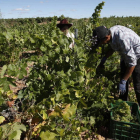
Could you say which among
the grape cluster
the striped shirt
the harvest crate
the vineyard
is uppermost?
the striped shirt

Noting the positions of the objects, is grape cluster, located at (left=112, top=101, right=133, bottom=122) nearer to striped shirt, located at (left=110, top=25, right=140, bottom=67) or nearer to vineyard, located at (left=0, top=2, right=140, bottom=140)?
vineyard, located at (left=0, top=2, right=140, bottom=140)

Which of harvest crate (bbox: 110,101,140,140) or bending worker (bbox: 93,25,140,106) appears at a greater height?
bending worker (bbox: 93,25,140,106)

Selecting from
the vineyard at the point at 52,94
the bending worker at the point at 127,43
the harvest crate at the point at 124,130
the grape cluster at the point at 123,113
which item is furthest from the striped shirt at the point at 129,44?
the harvest crate at the point at 124,130

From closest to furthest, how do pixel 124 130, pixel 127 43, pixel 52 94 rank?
pixel 52 94 < pixel 124 130 < pixel 127 43

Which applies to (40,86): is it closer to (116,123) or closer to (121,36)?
(116,123)

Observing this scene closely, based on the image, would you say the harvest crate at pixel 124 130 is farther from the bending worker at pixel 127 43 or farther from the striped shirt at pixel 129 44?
the striped shirt at pixel 129 44

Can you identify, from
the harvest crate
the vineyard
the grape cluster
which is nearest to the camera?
the vineyard

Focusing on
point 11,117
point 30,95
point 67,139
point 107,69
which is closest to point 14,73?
point 30,95

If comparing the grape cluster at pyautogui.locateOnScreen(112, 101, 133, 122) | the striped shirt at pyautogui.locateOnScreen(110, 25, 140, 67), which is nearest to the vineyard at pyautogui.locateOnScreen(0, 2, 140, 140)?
the grape cluster at pyautogui.locateOnScreen(112, 101, 133, 122)

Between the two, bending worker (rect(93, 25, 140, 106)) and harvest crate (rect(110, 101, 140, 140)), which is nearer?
harvest crate (rect(110, 101, 140, 140))

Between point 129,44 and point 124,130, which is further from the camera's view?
point 129,44

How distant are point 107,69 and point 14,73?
2.82 metres

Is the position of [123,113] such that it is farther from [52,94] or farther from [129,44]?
[52,94]

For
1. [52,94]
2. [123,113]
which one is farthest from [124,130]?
[52,94]
